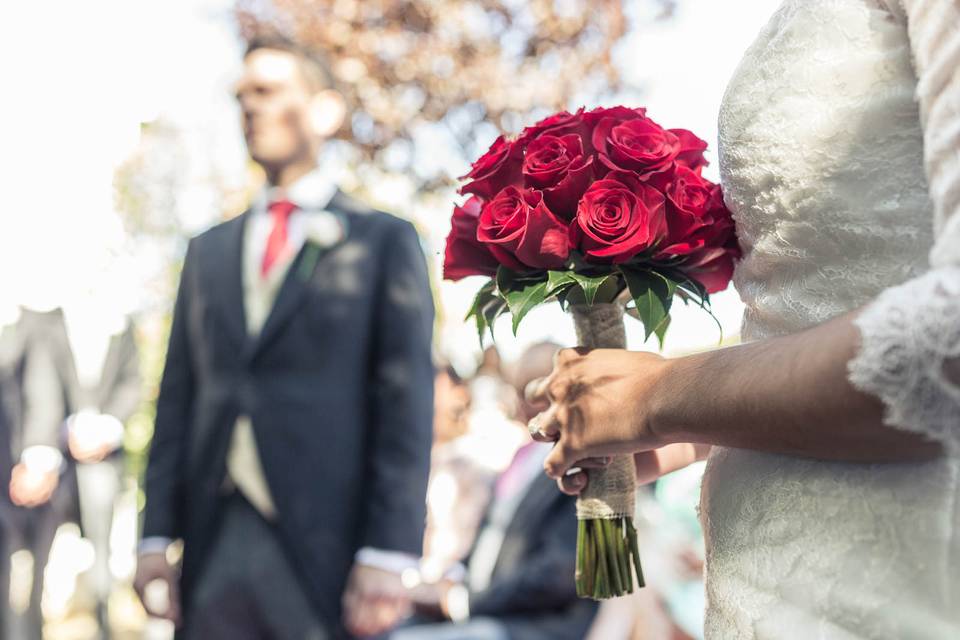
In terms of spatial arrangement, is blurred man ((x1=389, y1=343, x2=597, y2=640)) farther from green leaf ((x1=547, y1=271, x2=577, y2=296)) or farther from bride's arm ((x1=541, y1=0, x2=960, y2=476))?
bride's arm ((x1=541, y1=0, x2=960, y2=476))

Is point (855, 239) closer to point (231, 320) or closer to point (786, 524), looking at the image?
point (786, 524)

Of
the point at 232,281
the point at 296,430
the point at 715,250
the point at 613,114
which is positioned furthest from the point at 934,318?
the point at 232,281

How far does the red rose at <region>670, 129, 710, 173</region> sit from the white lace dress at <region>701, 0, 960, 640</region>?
12.0 inches

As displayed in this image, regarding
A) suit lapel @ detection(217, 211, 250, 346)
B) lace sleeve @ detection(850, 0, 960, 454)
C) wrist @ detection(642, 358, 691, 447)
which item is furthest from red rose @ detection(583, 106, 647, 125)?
suit lapel @ detection(217, 211, 250, 346)

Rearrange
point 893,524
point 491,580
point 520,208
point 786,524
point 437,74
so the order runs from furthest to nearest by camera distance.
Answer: point 437,74 → point 491,580 → point 520,208 → point 786,524 → point 893,524

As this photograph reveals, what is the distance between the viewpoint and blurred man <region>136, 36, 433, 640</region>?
296 centimetres

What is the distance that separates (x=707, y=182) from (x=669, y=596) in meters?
3.02

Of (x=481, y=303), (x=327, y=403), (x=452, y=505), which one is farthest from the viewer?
(x=452, y=505)

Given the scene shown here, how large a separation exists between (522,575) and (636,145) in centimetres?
283

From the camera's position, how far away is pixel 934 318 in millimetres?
929

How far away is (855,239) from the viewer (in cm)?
119

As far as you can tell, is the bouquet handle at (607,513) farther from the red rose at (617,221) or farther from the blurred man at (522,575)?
the blurred man at (522,575)

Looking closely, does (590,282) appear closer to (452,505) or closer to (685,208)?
(685,208)

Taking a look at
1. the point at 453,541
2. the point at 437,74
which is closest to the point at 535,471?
the point at 453,541
